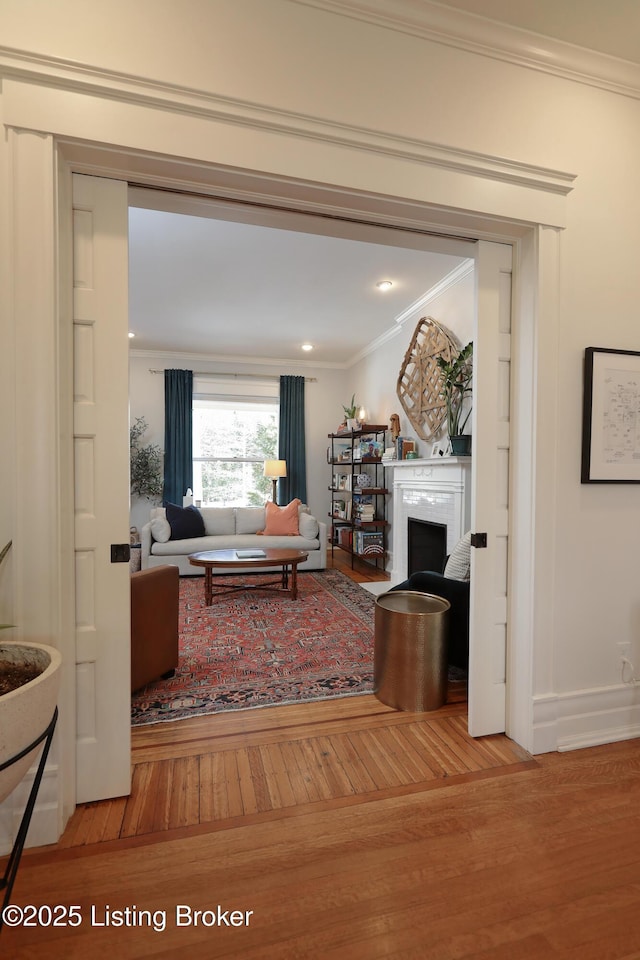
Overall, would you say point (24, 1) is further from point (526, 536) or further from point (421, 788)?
point (421, 788)

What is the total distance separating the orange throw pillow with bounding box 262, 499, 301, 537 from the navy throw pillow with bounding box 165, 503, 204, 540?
800 mm

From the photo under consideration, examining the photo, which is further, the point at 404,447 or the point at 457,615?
the point at 404,447

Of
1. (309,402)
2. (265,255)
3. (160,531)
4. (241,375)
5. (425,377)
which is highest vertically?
(265,255)

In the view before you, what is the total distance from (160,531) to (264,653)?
8.79 ft

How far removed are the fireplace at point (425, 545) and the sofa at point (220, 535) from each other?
1157 millimetres

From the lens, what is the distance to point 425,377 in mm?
4566

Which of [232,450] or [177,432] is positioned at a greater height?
[177,432]

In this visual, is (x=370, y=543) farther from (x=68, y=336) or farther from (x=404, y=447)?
(x=68, y=336)

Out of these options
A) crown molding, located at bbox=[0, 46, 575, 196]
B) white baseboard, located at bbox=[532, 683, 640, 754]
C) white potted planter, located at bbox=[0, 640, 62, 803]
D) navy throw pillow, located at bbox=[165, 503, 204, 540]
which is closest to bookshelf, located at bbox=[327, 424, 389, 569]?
navy throw pillow, located at bbox=[165, 503, 204, 540]

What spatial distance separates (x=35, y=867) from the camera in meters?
1.41

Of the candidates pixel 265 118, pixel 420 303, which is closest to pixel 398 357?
pixel 420 303

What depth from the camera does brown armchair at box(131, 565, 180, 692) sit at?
244 centimetres

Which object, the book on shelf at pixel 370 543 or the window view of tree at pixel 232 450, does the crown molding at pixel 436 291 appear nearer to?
the book on shelf at pixel 370 543

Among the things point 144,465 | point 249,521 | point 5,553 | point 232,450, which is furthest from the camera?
point 232,450
